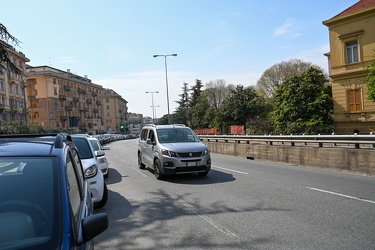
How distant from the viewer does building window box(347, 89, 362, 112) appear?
31.8 m

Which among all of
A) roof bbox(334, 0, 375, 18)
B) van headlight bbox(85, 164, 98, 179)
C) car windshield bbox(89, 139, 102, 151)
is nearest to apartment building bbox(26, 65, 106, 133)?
roof bbox(334, 0, 375, 18)

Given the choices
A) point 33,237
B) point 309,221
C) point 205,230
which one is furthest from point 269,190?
point 33,237

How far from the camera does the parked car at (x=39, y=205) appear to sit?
2.41 metres

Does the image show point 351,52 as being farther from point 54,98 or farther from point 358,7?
point 54,98

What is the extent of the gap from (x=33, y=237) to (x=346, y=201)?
21.6ft

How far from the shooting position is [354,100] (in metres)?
32.2

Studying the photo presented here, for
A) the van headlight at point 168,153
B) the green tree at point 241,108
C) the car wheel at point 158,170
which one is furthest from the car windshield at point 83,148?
the green tree at point 241,108

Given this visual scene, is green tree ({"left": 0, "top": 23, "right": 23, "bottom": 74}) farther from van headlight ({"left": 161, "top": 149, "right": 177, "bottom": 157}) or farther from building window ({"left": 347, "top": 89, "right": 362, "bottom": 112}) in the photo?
building window ({"left": 347, "top": 89, "right": 362, "bottom": 112})

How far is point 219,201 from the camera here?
7.75m

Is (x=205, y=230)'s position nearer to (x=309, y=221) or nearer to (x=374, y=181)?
(x=309, y=221)

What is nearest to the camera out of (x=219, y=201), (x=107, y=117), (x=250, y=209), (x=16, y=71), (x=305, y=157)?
(x=250, y=209)

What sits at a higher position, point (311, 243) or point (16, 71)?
point (16, 71)

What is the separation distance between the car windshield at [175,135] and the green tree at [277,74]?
5510 centimetres

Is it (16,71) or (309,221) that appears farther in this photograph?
(16,71)
